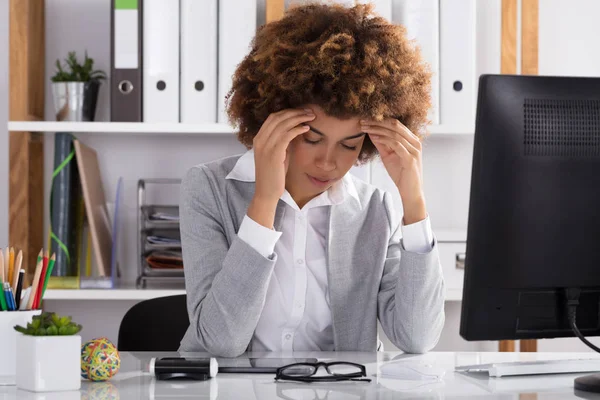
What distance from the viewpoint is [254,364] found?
4.02ft

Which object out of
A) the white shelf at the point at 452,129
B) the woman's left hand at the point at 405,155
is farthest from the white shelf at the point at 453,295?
the woman's left hand at the point at 405,155

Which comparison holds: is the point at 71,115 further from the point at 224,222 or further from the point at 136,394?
the point at 136,394

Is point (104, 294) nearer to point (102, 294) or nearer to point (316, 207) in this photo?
point (102, 294)

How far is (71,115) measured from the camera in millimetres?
2258

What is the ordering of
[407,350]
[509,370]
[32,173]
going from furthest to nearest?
[32,173], [407,350], [509,370]

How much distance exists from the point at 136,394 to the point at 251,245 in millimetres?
348

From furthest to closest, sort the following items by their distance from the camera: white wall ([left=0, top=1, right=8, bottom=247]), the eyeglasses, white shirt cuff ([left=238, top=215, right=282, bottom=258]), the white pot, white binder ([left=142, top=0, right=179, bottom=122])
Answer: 1. white wall ([left=0, top=1, right=8, bottom=247])
2. white binder ([left=142, top=0, right=179, bottom=122])
3. white shirt cuff ([left=238, top=215, right=282, bottom=258])
4. the eyeglasses
5. the white pot

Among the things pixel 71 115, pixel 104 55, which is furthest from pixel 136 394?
pixel 104 55

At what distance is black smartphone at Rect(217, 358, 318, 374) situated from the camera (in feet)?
3.81

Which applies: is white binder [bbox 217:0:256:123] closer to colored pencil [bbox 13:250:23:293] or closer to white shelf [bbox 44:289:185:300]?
white shelf [bbox 44:289:185:300]

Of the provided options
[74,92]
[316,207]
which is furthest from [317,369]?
[74,92]

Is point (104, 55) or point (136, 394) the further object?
point (104, 55)

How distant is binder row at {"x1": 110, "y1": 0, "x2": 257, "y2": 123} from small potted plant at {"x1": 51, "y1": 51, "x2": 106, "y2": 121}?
123 mm

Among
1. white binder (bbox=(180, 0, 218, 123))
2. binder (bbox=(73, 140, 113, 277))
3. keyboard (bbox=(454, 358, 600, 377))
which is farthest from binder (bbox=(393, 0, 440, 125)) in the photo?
keyboard (bbox=(454, 358, 600, 377))
